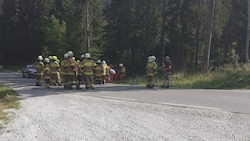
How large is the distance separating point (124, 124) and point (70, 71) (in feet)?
33.5

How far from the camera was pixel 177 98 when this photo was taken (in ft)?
38.7

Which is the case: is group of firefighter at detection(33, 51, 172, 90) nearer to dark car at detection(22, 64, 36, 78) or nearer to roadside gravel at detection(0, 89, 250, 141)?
roadside gravel at detection(0, 89, 250, 141)

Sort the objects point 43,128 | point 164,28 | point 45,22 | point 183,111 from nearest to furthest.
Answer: point 43,128
point 183,111
point 164,28
point 45,22

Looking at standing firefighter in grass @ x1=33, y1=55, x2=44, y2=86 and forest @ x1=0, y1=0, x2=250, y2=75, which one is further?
forest @ x1=0, y1=0, x2=250, y2=75

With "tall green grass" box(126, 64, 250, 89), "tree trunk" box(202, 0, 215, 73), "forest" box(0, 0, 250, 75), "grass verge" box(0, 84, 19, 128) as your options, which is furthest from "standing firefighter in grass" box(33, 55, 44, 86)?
"forest" box(0, 0, 250, 75)

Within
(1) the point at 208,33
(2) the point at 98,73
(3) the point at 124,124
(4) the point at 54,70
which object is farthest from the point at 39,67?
(3) the point at 124,124

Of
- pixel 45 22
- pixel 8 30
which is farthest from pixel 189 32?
pixel 8 30

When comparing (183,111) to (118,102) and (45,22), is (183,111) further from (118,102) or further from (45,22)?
(45,22)

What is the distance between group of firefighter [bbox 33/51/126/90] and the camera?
17.2 m

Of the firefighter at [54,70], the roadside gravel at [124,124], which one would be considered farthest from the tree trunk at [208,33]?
the roadside gravel at [124,124]

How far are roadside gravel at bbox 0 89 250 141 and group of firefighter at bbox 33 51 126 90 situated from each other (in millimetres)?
6716

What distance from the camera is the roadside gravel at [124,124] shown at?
667 centimetres

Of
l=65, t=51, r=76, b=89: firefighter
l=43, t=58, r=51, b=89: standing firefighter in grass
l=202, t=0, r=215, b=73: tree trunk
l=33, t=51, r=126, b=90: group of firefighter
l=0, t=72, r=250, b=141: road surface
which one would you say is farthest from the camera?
l=202, t=0, r=215, b=73: tree trunk

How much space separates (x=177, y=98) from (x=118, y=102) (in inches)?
88.3
